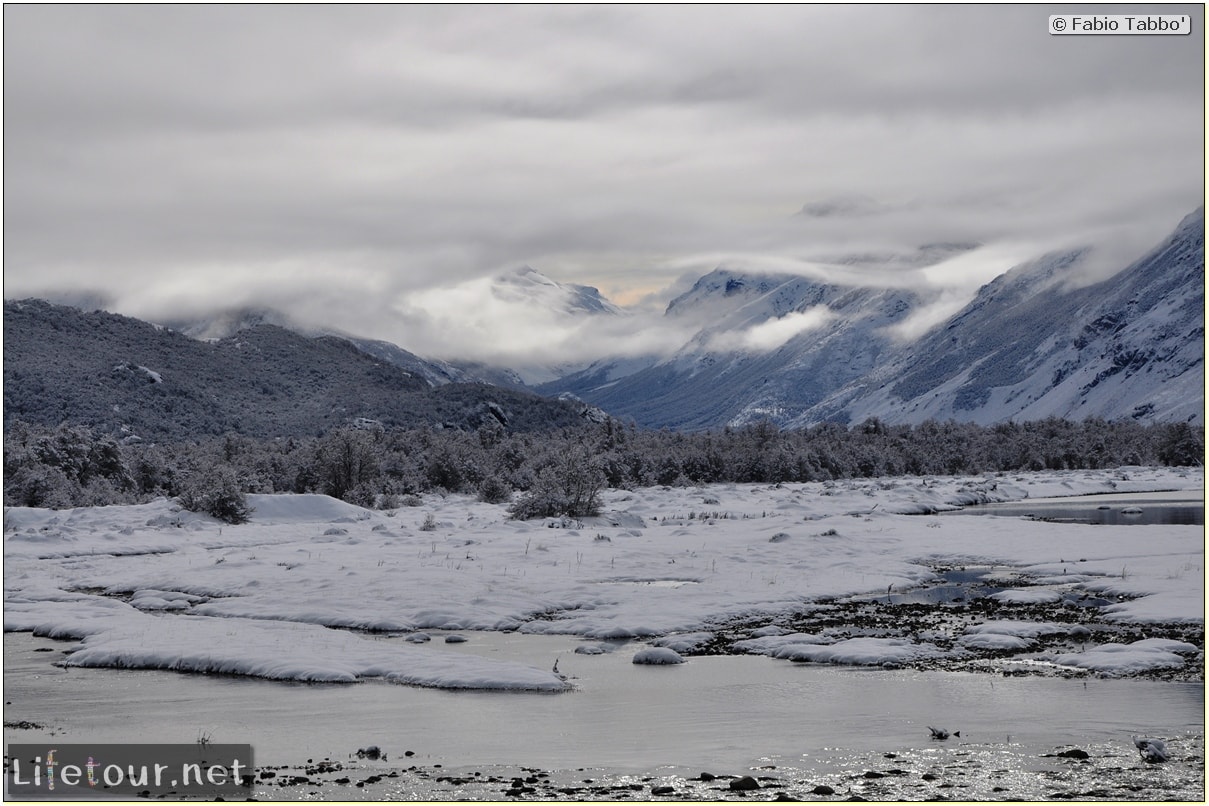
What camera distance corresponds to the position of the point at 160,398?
4498 inches

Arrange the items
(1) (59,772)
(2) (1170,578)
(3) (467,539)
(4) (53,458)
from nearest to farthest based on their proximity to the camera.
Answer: (1) (59,772) → (2) (1170,578) → (3) (467,539) → (4) (53,458)

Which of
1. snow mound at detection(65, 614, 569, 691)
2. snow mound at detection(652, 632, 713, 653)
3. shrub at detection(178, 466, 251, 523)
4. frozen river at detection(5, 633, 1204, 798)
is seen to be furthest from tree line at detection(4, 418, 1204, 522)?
frozen river at detection(5, 633, 1204, 798)

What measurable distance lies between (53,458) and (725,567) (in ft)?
131

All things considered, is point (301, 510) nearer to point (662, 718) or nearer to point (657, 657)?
point (657, 657)

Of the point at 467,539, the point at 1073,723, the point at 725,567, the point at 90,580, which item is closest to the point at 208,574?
the point at 90,580

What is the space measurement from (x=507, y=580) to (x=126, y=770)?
53.2 feet

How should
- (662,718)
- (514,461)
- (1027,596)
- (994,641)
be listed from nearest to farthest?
1. (662,718)
2. (994,641)
3. (1027,596)
4. (514,461)

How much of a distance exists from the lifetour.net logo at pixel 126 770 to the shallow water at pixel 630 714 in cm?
51

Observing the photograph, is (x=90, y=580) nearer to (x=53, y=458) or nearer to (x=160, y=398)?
(x=53, y=458)

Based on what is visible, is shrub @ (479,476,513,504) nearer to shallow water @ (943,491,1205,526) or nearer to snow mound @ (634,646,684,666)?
shallow water @ (943,491,1205,526)

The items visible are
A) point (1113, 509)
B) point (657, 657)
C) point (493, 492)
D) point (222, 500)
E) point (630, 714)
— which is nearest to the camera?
point (630, 714)

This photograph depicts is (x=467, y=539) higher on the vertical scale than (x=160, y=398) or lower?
lower

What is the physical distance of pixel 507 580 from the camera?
29375 millimetres

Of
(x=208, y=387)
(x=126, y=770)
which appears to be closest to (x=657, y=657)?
(x=126, y=770)
